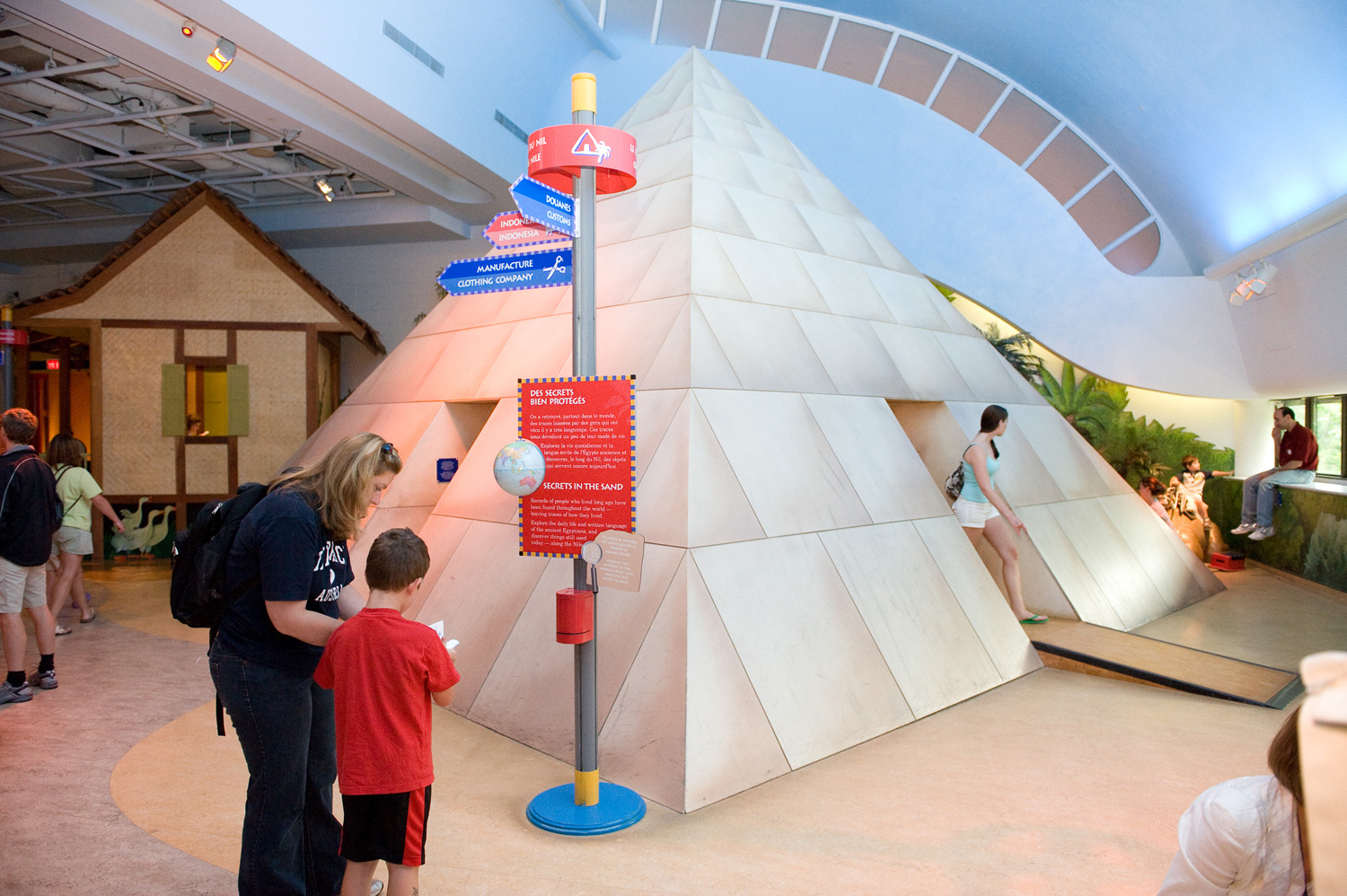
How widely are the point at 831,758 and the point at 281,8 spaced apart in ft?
27.1

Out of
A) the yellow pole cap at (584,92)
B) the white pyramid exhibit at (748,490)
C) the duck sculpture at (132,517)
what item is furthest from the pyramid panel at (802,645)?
the duck sculpture at (132,517)

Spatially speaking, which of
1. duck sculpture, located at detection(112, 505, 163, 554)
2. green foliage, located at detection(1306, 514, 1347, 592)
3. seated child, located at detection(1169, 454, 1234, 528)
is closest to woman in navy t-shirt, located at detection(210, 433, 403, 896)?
duck sculpture, located at detection(112, 505, 163, 554)

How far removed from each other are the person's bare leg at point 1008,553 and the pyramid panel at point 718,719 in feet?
A: 9.90

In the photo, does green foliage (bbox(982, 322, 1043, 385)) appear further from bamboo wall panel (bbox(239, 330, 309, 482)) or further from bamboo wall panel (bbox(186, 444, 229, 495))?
bamboo wall panel (bbox(186, 444, 229, 495))

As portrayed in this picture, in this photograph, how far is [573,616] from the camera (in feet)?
12.2

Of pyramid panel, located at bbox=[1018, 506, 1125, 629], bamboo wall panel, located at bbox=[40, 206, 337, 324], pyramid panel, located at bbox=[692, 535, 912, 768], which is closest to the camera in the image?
pyramid panel, located at bbox=[692, 535, 912, 768]

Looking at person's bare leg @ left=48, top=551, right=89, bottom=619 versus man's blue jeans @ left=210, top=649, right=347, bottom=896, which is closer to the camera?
man's blue jeans @ left=210, top=649, right=347, bottom=896

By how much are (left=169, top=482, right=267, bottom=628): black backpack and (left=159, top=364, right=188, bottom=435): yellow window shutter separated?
10281 millimetres

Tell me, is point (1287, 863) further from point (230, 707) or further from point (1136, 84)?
point (1136, 84)

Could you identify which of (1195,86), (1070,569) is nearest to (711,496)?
(1070,569)

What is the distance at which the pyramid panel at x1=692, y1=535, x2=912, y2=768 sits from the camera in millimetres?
4441

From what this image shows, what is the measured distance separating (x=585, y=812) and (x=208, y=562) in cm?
188

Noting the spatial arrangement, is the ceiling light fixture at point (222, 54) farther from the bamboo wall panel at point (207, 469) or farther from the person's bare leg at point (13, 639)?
the bamboo wall panel at point (207, 469)

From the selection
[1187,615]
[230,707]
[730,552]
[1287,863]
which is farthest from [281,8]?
[1187,615]
